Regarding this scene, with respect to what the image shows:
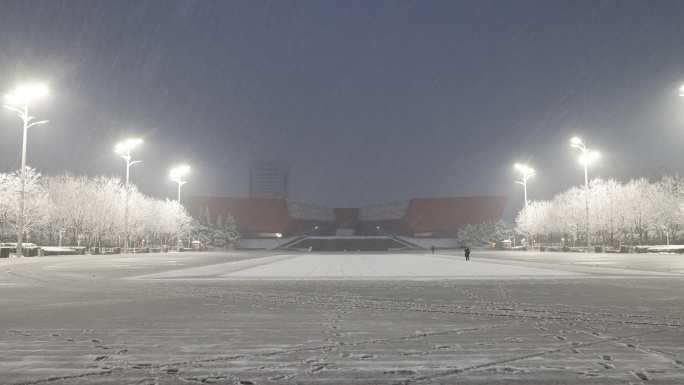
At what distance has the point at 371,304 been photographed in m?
11.0

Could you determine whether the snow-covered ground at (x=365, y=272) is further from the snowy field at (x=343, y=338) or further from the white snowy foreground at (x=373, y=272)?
the snowy field at (x=343, y=338)

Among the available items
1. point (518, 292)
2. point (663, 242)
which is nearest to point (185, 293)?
point (518, 292)

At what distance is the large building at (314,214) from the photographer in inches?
4776

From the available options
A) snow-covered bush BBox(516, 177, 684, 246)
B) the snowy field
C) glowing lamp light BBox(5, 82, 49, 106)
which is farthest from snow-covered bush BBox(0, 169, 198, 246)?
snow-covered bush BBox(516, 177, 684, 246)

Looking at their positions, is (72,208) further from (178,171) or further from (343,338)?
(343,338)

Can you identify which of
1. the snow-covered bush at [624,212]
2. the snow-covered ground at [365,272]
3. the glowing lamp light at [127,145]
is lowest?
the snow-covered ground at [365,272]

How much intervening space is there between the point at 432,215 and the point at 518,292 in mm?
117973

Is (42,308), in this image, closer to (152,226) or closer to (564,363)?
(564,363)

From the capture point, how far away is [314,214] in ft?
486

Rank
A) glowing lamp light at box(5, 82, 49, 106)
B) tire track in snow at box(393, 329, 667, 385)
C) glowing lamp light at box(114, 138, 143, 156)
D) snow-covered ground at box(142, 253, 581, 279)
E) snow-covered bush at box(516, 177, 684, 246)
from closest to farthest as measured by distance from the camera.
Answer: tire track in snow at box(393, 329, 667, 385) → snow-covered ground at box(142, 253, 581, 279) → glowing lamp light at box(5, 82, 49, 106) → glowing lamp light at box(114, 138, 143, 156) → snow-covered bush at box(516, 177, 684, 246)

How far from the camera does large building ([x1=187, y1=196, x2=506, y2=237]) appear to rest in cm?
12131

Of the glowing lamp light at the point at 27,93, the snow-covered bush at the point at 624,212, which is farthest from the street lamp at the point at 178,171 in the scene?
the snow-covered bush at the point at 624,212

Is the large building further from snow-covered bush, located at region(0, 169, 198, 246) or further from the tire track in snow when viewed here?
the tire track in snow

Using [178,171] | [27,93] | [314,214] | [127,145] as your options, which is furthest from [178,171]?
[314,214]
